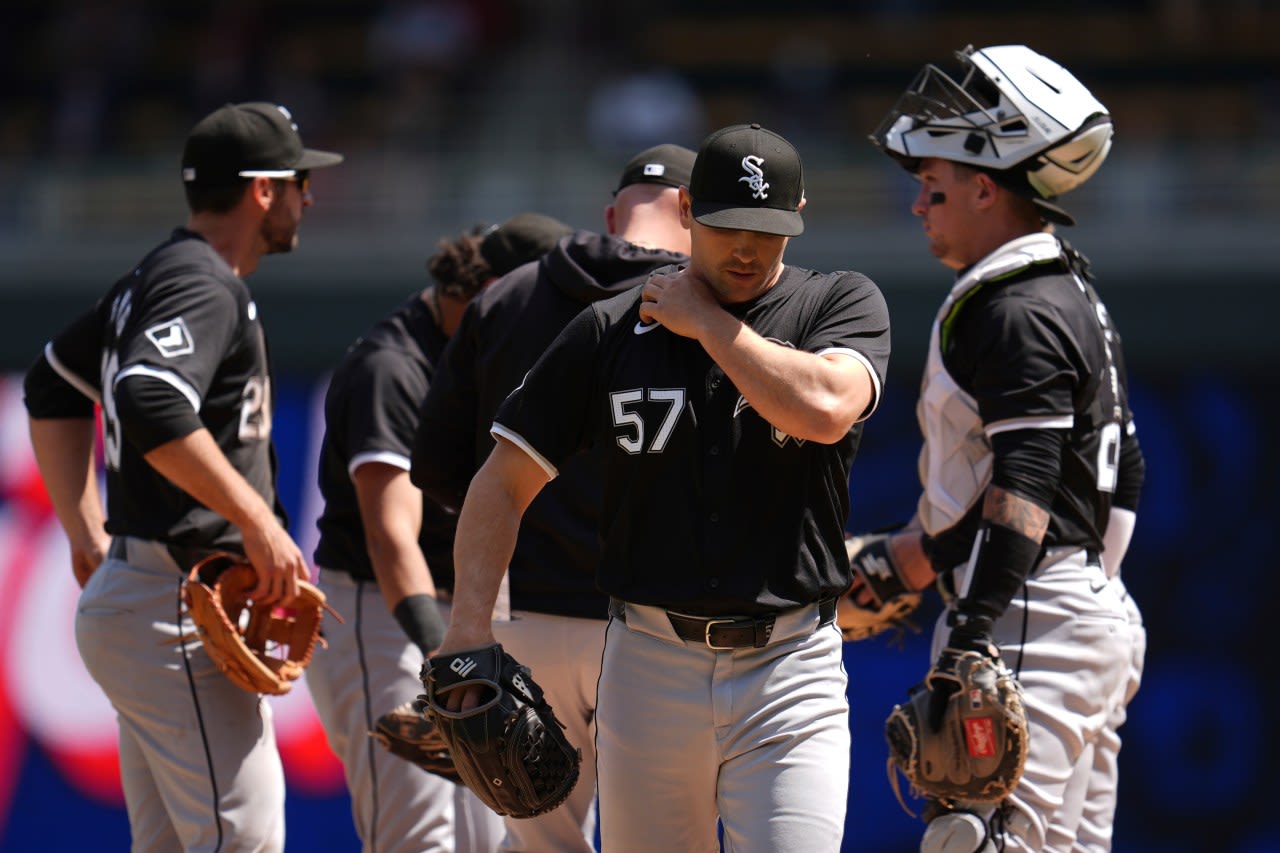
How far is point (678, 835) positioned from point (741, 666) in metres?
0.39

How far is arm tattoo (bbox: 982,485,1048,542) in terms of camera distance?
4012mm

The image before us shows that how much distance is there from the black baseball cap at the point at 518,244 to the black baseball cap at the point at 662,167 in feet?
1.66

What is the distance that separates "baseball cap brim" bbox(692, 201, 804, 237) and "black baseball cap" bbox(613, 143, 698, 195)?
0.94 metres

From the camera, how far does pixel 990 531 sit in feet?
13.3

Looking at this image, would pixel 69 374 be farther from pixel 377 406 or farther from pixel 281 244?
pixel 377 406

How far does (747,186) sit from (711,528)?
0.71m

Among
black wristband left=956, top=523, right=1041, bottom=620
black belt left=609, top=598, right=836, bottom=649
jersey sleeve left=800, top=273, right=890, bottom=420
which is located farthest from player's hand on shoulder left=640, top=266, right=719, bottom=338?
black wristband left=956, top=523, right=1041, bottom=620

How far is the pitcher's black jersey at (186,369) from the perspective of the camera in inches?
170

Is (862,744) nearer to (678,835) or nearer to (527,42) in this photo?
(678,835)

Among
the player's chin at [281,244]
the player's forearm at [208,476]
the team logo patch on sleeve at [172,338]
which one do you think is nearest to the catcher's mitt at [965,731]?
the player's forearm at [208,476]

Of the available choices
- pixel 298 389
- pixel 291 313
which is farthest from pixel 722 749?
pixel 291 313

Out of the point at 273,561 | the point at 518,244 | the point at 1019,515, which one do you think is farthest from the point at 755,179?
the point at 273,561

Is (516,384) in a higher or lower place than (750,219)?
lower

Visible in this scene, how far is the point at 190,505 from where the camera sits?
4480mm
